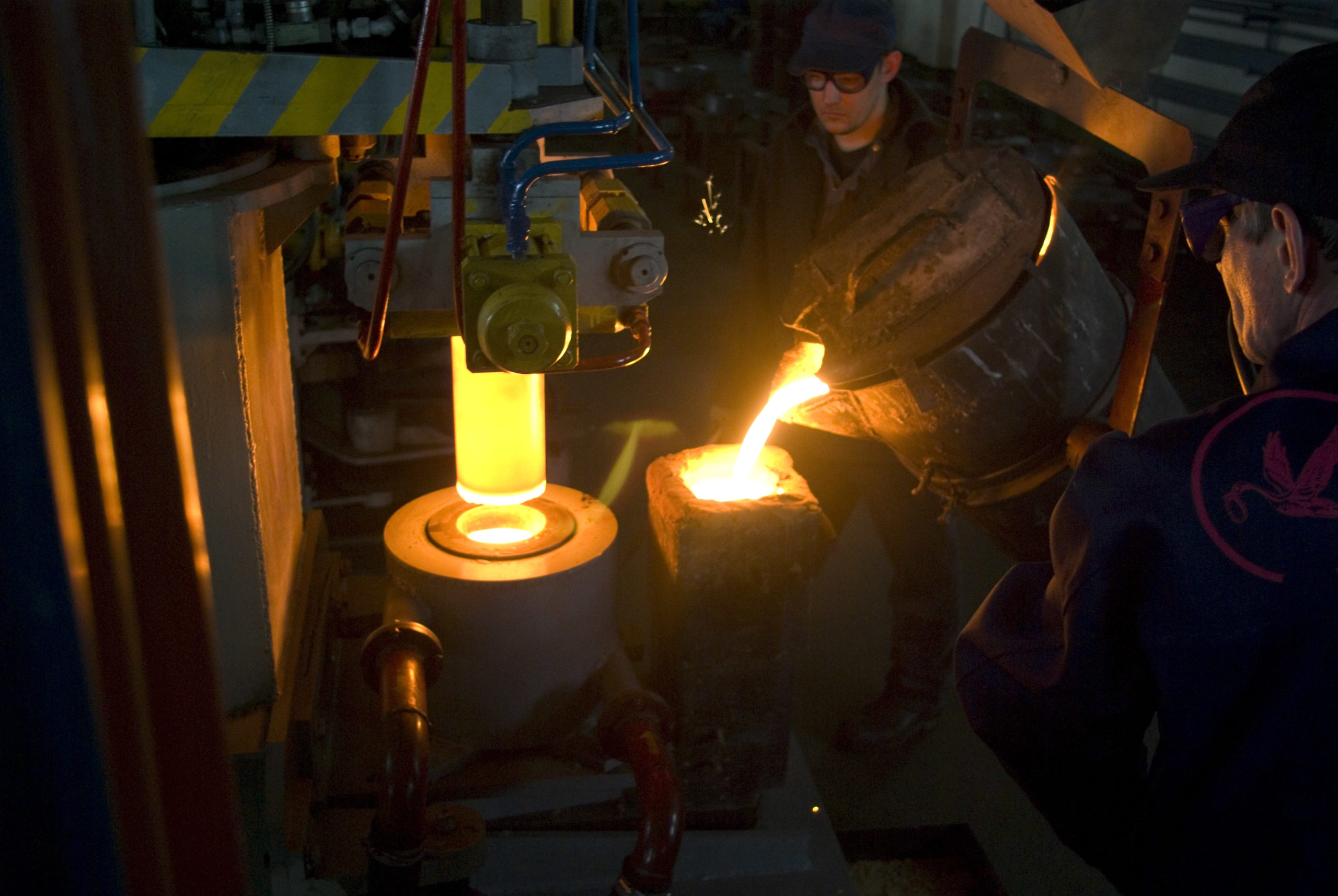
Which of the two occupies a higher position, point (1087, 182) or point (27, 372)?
point (27, 372)

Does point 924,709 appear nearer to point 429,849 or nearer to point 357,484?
point 429,849

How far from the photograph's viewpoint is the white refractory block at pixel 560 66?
162cm

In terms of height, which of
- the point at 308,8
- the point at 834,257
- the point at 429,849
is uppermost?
the point at 308,8

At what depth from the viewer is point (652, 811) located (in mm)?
1721

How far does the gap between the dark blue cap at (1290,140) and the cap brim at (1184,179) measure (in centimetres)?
2

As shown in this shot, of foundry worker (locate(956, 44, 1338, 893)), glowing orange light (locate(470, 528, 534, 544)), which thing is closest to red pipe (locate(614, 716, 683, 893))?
glowing orange light (locate(470, 528, 534, 544))

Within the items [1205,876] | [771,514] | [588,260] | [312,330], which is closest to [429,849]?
[771,514]

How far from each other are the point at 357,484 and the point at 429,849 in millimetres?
2025

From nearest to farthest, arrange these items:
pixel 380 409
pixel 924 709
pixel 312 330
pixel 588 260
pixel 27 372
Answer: pixel 27 372
pixel 588 260
pixel 924 709
pixel 312 330
pixel 380 409

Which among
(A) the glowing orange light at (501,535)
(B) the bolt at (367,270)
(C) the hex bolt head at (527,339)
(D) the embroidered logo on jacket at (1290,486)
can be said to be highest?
(B) the bolt at (367,270)

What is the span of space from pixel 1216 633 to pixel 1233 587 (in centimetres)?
5

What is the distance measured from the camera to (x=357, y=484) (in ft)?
11.8

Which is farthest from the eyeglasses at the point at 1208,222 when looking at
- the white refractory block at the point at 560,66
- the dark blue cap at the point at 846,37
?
the dark blue cap at the point at 846,37

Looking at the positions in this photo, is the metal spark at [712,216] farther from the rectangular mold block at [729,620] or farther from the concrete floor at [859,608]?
the rectangular mold block at [729,620]
